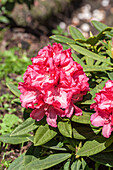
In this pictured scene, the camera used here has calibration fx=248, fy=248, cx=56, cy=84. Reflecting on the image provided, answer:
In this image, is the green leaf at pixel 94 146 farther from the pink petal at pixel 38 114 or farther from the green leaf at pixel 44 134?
the pink petal at pixel 38 114

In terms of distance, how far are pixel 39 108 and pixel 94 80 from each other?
56 cm

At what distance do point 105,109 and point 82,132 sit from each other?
0.33 metres

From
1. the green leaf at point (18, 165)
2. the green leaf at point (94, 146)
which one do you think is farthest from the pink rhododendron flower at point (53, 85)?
the green leaf at point (18, 165)

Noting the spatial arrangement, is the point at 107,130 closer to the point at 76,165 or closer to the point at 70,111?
the point at 70,111

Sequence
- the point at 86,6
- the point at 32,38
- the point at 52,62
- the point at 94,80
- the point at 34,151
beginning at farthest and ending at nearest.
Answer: the point at 86,6 < the point at 32,38 < the point at 94,80 < the point at 34,151 < the point at 52,62

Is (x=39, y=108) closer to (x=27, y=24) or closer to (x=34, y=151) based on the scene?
(x=34, y=151)

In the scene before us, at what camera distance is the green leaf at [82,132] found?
1581 millimetres

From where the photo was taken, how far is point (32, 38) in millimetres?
3941

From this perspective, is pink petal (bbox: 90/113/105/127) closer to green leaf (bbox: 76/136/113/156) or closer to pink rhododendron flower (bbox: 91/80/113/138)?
pink rhododendron flower (bbox: 91/80/113/138)

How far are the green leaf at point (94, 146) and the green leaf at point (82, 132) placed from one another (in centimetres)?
5

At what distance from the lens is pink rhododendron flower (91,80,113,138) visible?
1.36 m

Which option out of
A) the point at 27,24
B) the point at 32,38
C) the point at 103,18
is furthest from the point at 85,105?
the point at 103,18

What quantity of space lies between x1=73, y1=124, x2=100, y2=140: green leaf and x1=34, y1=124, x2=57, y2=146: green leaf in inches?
5.5

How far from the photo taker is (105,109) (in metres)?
1.35
